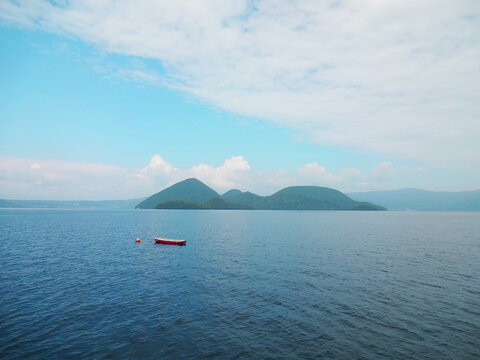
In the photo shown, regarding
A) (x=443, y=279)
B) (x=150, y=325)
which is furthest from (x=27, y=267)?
(x=443, y=279)

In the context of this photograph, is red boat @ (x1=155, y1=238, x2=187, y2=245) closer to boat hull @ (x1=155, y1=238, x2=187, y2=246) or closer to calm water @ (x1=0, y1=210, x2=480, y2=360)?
boat hull @ (x1=155, y1=238, x2=187, y2=246)

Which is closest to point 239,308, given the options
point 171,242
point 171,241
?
point 171,241

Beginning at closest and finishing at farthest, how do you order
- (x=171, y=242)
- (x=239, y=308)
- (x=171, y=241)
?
1. (x=239, y=308)
2. (x=171, y=241)
3. (x=171, y=242)

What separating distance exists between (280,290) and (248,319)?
12159 mm

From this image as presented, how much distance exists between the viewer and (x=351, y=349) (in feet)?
86.2

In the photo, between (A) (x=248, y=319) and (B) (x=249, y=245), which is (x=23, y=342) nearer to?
(A) (x=248, y=319)

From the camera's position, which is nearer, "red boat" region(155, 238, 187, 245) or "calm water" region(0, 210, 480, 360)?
"calm water" region(0, 210, 480, 360)

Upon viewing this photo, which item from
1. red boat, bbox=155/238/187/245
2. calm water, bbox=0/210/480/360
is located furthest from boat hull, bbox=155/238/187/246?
calm water, bbox=0/210/480/360

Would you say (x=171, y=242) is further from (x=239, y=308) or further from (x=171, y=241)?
(x=239, y=308)

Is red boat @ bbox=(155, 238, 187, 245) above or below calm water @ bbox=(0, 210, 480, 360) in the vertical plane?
above

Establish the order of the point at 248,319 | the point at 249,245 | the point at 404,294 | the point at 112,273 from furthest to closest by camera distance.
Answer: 1. the point at 249,245
2. the point at 112,273
3. the point at 404,294
4. the point at 248,319

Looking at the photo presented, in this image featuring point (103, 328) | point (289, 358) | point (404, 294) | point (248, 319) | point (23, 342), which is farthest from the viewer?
point (404, 294)

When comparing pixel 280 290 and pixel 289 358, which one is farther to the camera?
pixel 280 290

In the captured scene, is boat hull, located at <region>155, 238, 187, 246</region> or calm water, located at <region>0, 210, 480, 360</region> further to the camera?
boat hull, located at <region>155, 238, 187, 246</region>
